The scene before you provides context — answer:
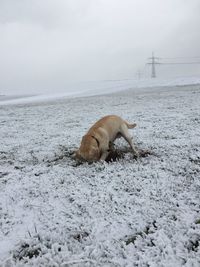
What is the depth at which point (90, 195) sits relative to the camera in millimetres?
5180

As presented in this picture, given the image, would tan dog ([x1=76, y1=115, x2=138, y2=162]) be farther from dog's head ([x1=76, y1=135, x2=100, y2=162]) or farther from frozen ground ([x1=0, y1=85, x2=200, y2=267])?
frozen ground ([x1=0, y1=85, x2=200, y2=267])

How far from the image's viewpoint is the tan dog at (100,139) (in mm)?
6676

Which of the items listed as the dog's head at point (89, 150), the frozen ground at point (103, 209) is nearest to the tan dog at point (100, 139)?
the dog's head at point (89, 150)

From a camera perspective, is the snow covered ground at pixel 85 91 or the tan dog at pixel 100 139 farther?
the snow covered ground at pixel 85 91

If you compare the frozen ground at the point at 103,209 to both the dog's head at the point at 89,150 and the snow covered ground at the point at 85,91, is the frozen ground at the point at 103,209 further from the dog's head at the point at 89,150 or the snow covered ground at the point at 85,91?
the snow covered ground at the point at 85,91

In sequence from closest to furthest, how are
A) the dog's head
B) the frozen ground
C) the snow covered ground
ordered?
the frozen ground → the dog's head → the snow covered ground

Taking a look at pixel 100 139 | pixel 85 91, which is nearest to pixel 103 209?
pixel 100 139

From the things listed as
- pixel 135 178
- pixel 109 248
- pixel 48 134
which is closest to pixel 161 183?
pixel 135 178

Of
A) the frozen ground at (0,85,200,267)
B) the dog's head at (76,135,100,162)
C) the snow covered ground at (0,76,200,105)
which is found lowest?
the frozen ground at (0,85,200,267)

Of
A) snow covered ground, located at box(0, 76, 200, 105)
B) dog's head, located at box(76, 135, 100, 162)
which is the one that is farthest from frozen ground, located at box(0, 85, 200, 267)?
snow covered ground, located at box(0, 76, 200, 105)

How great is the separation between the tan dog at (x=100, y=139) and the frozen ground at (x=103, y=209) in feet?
0.99

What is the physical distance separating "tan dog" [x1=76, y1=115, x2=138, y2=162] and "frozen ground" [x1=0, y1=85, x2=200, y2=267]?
301mm

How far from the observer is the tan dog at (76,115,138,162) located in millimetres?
6676

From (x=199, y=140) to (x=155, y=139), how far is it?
129cm
